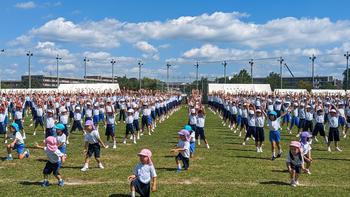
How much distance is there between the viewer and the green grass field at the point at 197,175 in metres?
10.3

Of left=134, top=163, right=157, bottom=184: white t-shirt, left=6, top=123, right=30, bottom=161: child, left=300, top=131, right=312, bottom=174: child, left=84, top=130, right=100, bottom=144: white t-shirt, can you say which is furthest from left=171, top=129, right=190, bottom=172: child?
left=6, top=123, right=30, bottom=161: child

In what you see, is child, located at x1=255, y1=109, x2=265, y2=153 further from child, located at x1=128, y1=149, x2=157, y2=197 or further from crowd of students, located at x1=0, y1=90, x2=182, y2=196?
child, located at x1=128, y1=149, x2=157, y2=197

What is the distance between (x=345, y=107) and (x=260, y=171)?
1630 cm

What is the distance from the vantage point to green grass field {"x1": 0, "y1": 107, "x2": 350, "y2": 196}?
10305mm

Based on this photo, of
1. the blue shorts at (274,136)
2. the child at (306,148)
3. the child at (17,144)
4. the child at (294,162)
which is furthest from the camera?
the blue shorts at (274,136)

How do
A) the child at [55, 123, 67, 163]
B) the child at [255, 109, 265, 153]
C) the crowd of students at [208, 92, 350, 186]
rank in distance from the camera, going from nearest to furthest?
the crowd of students at [208, 92, 350, 186]
the child at [55, 123, 67, 163]
the child at [255, 109, 265, 153]

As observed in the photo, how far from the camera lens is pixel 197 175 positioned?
40.2ft

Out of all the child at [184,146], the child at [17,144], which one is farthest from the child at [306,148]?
the child at [17,144]

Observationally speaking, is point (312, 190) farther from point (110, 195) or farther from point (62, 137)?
point (62, 137)

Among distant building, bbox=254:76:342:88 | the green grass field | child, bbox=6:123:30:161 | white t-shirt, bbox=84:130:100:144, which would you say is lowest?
the green grass field

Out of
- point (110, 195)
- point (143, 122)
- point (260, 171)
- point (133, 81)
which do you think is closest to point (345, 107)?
point (143, 122)

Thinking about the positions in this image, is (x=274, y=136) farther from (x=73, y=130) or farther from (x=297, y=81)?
(x=297, y=81)

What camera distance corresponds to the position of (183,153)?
1280 cm

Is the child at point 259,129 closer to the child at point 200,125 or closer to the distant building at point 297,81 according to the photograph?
the child at point 200,125
